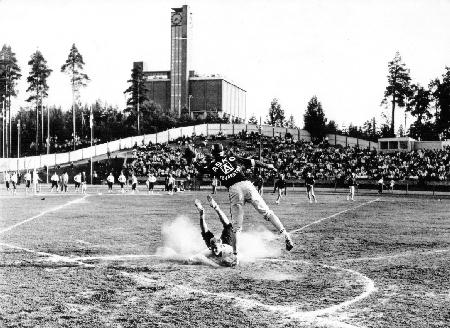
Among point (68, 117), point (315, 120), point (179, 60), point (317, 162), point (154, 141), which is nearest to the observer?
point (317, 162)

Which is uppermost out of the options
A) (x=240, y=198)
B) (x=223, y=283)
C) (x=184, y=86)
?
(x=184, y=86)

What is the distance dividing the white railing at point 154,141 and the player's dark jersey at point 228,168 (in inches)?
2119

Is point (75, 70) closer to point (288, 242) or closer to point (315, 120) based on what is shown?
point (315, 120)

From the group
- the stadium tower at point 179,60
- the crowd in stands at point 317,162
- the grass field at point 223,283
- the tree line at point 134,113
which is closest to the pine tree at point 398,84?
the tree line at point 134,113

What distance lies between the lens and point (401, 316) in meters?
5.91

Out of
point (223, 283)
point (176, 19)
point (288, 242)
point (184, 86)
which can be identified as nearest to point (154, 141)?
point (176, 19)

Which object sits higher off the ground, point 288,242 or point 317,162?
point 317,162

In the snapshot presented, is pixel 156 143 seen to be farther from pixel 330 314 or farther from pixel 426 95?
pixel 330 314

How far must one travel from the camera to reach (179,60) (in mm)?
131375

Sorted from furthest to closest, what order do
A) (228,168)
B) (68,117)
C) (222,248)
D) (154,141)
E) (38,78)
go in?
(68,117) → (38,78) → (154,141) → (228,168) → (222,248)

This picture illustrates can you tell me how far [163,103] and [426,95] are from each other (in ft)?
238

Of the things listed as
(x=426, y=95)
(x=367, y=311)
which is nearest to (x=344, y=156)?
(x=426, y=95)

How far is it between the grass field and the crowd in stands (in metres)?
37.8

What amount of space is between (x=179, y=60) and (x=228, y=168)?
12513cm
